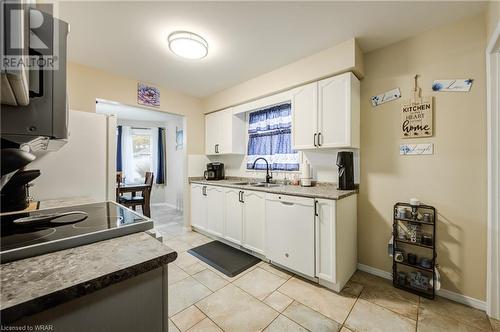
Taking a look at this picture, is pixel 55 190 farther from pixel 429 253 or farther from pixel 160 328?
pixel 429 253

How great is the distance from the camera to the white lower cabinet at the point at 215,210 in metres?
2.98

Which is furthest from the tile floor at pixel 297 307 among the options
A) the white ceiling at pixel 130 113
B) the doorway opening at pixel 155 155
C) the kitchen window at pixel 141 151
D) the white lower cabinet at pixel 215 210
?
the kitchen window at pixel 141 151

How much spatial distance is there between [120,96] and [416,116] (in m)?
3.68

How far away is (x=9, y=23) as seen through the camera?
462 mm

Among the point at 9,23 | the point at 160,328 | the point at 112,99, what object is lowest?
the point at 160,328

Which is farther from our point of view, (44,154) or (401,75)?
(401,75)

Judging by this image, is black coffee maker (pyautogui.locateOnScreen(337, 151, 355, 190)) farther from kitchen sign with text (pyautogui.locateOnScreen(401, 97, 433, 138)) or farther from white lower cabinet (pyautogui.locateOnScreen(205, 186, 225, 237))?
white lower cabinet (pyautogui.locateOnScreen(205, 186, 225, 237))

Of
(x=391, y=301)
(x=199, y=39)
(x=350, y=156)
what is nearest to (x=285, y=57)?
(x=199, y=39)

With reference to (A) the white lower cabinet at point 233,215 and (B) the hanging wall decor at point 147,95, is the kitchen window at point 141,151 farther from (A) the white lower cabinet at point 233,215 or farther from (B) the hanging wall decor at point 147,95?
(A) the white lower cabinet at point 233,215

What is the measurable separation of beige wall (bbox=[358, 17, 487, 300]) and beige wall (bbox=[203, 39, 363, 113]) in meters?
0.41

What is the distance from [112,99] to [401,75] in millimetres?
3603

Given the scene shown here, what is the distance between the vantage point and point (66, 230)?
81 centimetres

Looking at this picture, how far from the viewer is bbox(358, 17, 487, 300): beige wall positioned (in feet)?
5.48

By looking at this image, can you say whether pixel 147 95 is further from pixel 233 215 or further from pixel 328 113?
pixel 328 113
